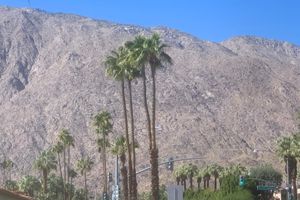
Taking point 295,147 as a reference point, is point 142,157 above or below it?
above

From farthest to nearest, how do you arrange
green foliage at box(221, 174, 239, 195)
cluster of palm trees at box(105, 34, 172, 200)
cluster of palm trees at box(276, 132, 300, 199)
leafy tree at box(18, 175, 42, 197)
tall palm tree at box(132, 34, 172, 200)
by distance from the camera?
leafy tree at box(18, 175, 42, 197), green foliage at box(221, 174, 239, 195), cluster of palm trees at box(276, 132, 300, 199), tall palm tree at box(132, 34, 172, 200), cluster of palm trees at box(105, 34, 172, 200)

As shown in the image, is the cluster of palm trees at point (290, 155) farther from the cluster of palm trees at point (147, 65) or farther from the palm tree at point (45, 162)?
the palm tree at point (45, 162)

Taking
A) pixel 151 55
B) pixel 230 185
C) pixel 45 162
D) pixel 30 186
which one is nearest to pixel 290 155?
pixel 230 185

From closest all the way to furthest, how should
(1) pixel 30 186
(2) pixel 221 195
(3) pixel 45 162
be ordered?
1. (2) pixel 221 195
2. (3) pixel 45 162
3. (1) pixel 30 186

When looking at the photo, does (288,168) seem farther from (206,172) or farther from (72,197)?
(72,197)

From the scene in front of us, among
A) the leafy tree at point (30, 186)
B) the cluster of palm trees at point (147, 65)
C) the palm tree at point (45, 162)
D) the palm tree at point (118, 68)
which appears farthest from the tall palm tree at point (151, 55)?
the leafy tree at point (30, 186)

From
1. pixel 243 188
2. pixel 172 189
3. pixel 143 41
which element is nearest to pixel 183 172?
pixel 243 188

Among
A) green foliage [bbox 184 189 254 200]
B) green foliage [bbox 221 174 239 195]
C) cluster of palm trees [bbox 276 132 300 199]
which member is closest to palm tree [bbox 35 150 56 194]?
green foliage [bbox 184 189 254 200]

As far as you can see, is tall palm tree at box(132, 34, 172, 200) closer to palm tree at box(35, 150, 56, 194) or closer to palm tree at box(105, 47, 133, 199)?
palm tree at box(105, 47, 133, 199)

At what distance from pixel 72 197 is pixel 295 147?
5582cm

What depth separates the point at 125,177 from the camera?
7144 centimetres

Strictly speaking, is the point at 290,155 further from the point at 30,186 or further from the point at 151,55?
the point at 30,186

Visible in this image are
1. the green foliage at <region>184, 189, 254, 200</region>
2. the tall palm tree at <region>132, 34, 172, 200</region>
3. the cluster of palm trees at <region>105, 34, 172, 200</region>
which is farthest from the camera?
the green foliage at <region>184, 189, 254, 200</region>

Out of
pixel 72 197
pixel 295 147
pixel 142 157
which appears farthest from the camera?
pixel 142 157
